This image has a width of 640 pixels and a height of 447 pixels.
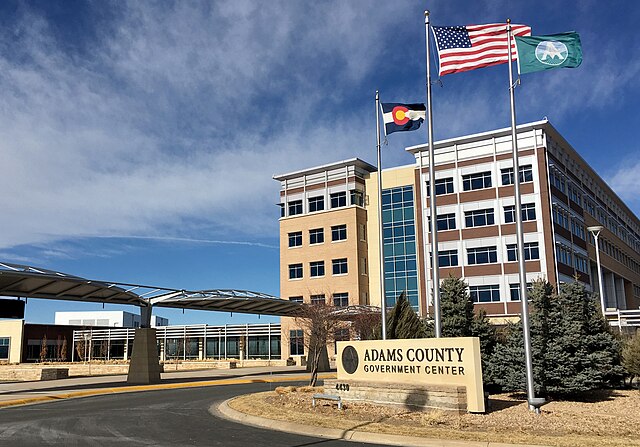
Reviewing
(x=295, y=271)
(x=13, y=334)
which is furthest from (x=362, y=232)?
(x=13, y=334)

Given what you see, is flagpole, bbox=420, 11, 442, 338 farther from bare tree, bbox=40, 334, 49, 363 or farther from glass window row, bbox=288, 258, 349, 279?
bare tree, bbox=40, 334, 49, 363

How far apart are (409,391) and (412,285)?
41747 millimetres

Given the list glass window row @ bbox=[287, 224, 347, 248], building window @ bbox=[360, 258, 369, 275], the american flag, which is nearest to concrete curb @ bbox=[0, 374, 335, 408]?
the american flag

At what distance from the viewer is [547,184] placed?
51.3 meters

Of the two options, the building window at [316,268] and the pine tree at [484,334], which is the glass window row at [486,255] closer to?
the building window at [316,268]

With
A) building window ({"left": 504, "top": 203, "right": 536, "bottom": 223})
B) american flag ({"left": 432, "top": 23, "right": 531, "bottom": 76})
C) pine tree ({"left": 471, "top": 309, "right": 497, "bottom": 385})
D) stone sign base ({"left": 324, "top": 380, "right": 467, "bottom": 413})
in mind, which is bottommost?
stone sign base ({"left": 324, "top": 380, "right": 467, "bottom": 413})

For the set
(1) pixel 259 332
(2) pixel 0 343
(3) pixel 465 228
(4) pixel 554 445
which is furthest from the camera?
(2) pixel 0 343

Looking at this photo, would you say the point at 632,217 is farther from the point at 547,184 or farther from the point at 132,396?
the point at 132,396

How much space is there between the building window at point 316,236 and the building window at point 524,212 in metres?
19.2

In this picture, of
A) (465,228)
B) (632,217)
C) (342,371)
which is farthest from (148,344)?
(632,217)

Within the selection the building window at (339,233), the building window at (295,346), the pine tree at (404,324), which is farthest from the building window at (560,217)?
the pine tree at (404,324)

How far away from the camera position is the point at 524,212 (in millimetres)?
52562

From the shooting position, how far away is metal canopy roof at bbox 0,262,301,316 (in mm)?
26938

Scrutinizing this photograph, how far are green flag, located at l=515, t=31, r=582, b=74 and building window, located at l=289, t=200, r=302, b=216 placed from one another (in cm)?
4830
